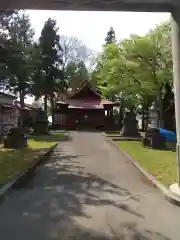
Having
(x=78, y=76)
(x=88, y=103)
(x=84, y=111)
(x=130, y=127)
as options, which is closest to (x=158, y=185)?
(x=130, y=127)

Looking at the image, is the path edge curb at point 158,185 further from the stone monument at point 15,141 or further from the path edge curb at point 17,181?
the stone monument at point 15,141

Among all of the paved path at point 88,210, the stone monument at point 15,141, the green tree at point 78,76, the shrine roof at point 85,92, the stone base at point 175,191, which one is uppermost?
the green tree at point 78,76

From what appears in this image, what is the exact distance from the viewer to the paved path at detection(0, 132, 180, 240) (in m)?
5.90

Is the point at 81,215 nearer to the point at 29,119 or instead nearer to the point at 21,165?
the point at 21,165

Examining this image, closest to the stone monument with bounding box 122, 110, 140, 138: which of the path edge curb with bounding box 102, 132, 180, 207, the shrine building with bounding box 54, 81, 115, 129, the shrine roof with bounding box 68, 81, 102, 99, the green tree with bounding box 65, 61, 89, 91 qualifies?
the shrine building with bounding box 54, 81, 115, 129

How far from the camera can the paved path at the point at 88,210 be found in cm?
590

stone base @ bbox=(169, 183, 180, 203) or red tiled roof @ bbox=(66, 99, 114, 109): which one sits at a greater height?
red tiled roof @ bbox=(66, 99, 114, 109)

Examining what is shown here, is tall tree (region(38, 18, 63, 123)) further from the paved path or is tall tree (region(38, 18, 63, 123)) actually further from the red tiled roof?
the paved path

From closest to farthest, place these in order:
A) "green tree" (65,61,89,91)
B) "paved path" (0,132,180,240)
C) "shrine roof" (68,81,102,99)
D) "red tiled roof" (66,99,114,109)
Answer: "paved path" (0,132,180,240) → "red tiled roof" (66,99,114,109) → "shrine roof" (68,81,102,99) → "green tree" (65,61,89,91)

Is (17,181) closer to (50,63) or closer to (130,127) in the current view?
(130,127)

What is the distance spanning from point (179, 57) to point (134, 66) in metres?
23.0

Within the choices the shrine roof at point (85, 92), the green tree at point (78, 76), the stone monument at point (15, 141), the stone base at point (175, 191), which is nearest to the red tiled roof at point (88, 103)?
the shrine roof at point (85, 92)

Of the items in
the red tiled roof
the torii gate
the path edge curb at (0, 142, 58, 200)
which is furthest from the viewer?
the red tiled roof

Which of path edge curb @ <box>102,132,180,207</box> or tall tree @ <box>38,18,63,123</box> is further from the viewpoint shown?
tall tree @ <box>38,18,63,123</box>
